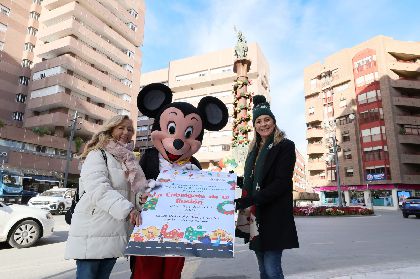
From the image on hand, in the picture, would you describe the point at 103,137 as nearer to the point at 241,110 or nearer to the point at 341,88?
the point at 241,110

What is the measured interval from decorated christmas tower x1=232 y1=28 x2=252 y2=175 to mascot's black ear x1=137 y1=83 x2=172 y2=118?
14.6 meters

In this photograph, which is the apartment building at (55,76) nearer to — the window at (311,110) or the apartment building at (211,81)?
the apartment building at (211,81)

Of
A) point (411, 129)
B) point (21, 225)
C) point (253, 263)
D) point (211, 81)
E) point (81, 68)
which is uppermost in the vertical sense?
point (211, 81)

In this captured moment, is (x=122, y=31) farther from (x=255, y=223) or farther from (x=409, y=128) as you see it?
(x=255, y=223)

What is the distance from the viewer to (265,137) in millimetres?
3193

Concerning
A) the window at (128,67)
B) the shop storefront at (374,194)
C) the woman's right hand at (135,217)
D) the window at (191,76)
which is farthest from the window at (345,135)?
the woman's right hand at (135,217)

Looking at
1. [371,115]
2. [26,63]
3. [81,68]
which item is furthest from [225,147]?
[26,63]

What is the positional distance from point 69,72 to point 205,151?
930 inches

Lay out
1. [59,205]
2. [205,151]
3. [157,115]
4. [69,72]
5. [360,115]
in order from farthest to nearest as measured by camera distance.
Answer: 1. [205,151]
2. [360,115]
3. [69,72]
4. [59,205]
5. [157,115]

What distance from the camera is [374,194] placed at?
46.3m

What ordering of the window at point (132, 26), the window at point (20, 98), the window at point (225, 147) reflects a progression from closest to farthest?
the window at point (20, 98) → the window at point (132, 26) → the window at point (225, 147)

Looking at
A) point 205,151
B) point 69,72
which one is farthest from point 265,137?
point 205,151

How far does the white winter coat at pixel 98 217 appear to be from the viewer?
2.40m

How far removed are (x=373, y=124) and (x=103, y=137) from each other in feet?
167
